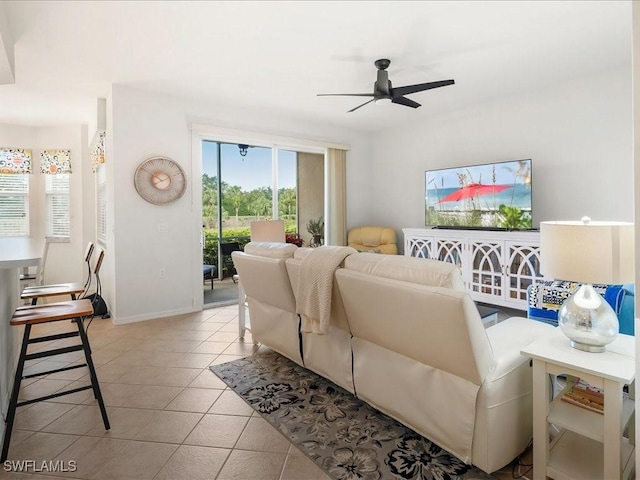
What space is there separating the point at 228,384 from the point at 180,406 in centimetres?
35

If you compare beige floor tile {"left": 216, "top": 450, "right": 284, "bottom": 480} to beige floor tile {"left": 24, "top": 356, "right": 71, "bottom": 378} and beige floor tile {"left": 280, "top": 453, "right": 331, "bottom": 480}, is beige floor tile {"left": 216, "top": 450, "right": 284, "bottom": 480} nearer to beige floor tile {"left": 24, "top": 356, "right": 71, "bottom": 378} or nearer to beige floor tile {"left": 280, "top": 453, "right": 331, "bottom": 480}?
beige floor tile {"left": 280, "top": 453, "right": 331, "bottom": 480}

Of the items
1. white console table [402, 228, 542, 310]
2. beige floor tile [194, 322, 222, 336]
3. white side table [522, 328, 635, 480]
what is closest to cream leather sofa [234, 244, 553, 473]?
white side table [522, 328, 635, 480]

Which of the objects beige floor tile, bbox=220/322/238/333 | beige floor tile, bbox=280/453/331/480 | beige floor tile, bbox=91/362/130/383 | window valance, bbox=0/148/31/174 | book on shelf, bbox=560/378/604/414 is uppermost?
window valance, bbox=0/148/31/174

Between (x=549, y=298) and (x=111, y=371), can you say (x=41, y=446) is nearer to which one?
(x=111, y=371)

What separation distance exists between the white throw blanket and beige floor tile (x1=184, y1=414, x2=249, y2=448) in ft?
2.20

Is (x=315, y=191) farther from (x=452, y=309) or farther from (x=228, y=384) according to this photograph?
(x=452, y=309)

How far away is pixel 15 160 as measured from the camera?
5.55 meters

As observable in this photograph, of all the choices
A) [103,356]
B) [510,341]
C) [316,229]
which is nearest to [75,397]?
[103,356]

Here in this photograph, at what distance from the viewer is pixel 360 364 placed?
6.77 ft

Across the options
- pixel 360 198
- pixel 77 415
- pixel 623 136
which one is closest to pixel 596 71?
pixel 623 136

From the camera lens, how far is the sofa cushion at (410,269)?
155 cm

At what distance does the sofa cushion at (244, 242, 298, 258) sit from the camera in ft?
7.97

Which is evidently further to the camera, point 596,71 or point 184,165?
point 184,165

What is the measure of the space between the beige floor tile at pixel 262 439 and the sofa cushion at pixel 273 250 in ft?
3.37
